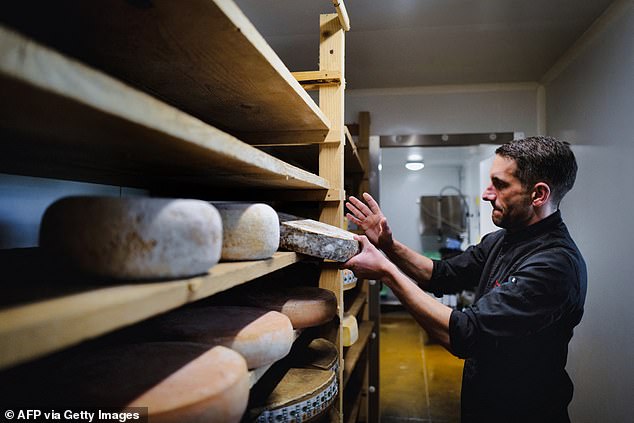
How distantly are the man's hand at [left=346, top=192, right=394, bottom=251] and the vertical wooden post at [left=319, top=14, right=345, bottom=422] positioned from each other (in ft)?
0.97

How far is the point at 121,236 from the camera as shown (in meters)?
0.52

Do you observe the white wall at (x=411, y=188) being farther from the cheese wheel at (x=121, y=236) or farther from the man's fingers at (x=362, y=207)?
the cheese wheel at (x=121, y=236)

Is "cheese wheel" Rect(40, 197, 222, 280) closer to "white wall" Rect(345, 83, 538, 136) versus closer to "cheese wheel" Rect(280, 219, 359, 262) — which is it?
"cheese wheel" Rect(280, 219, 359, 262)

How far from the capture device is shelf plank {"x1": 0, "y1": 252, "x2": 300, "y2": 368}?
34cm

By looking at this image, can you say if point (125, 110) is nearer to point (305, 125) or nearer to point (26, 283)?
point (26, 283)

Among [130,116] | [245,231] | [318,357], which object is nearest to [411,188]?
[318,357]

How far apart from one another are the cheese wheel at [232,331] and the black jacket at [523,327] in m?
0.68

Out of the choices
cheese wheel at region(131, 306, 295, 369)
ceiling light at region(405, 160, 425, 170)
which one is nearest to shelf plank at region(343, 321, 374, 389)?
cheese wheel at region(131, 306, 295, 369)

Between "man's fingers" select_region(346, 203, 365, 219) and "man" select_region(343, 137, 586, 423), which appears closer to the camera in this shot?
"man" select_region(343, 137, 586, 423)

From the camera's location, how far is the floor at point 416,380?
3465 millimetres

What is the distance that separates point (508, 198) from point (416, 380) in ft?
9.95

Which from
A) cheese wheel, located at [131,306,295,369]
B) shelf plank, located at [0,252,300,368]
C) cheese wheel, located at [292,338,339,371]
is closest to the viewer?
shelf plank, located at [0,252,300,368]

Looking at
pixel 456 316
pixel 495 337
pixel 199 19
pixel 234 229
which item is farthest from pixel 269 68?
pixel 495 337

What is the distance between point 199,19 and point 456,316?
113cm
